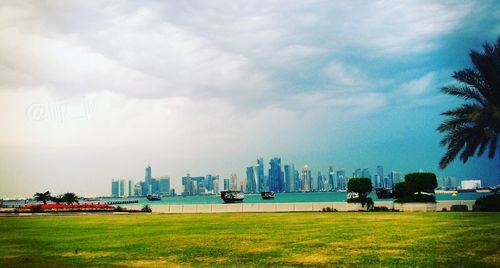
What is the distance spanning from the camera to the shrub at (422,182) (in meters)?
37.4

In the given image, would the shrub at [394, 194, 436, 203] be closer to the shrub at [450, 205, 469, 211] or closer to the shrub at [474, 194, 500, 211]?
the shrub at [450, 205, 469, 211]

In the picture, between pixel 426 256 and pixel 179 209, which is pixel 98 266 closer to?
pixel 426 256

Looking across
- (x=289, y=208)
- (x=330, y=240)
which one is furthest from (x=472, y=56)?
(x=330, y=240)

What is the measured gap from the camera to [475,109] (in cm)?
3194

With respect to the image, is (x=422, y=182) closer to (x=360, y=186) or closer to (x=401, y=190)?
(x=401, y=190)

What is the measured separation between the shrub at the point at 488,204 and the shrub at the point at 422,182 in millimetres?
4431

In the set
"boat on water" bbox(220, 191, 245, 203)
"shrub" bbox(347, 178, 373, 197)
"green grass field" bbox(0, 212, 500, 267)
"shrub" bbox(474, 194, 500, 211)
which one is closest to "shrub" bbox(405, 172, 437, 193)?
"shrub" bbox(347, 178, 373, 197)

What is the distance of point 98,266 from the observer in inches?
472

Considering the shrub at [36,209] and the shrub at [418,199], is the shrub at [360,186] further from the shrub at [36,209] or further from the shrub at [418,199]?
the shrub at [36,209]

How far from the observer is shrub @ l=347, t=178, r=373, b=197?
40.4 metres

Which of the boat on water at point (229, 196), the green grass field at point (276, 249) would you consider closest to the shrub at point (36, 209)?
the green grass field at point (276, 249)

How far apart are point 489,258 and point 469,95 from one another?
2521 centimetres

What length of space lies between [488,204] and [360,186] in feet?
36.4

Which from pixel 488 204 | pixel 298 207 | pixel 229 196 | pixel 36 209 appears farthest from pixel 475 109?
pixel 229 196
